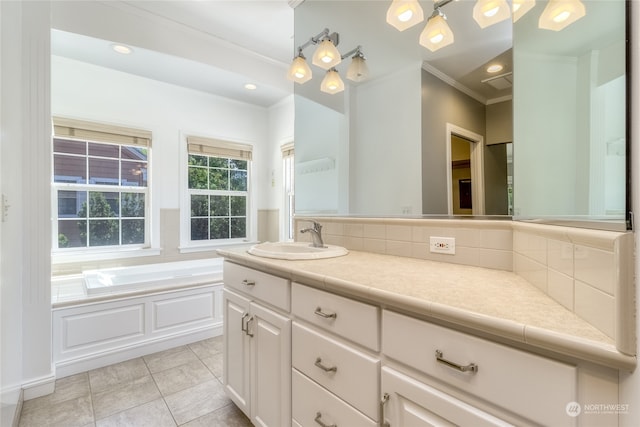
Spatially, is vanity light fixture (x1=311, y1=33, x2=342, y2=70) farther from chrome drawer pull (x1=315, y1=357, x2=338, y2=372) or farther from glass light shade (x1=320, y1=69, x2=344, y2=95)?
chrome drawer pull (x1=315, y1=357, x2=338, y2=372)

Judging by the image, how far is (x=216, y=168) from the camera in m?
4.01

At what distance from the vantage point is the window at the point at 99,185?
2.99 metres

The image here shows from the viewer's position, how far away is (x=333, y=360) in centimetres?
98

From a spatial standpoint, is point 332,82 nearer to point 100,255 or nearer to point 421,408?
point 421,408

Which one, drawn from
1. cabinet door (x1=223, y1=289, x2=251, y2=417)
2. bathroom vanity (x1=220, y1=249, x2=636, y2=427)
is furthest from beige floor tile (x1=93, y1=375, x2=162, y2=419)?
bathroom vanity (x1=220, y1=249, x2=636, y2=427)

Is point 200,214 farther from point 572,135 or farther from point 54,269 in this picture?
point 572,135

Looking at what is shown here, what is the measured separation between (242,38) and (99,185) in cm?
222

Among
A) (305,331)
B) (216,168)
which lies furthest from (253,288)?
(216,168)

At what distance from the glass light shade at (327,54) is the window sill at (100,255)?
2861 mm

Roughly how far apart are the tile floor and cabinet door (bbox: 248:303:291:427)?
395mm

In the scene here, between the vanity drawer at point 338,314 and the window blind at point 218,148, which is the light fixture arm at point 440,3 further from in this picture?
the window blind at point 218,148

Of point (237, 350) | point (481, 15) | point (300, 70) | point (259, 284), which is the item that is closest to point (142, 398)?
point (237, 350)

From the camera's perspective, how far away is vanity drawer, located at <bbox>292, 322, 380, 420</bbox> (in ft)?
2.84

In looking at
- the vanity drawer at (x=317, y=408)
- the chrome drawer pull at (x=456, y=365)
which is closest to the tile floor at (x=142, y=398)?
the vanity drawer at (x=317, y=408)
